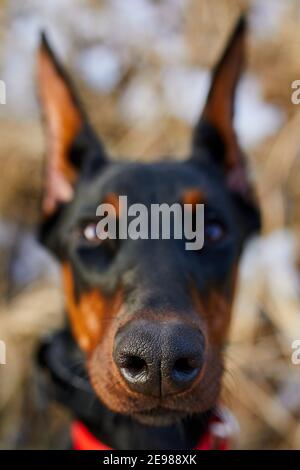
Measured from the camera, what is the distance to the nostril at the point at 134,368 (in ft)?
5.37

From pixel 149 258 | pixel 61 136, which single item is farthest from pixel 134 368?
pixel 61 136

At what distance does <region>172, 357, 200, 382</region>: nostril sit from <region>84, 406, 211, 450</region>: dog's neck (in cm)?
53

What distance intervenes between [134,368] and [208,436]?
0.76 metres

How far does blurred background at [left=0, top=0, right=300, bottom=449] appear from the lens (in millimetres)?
4484

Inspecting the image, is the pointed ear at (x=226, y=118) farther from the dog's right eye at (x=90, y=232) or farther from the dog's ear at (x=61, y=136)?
the dog's right eye at (x=90, y=232)

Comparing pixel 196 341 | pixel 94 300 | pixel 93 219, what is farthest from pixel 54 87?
pixel 196 341

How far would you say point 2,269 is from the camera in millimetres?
5078

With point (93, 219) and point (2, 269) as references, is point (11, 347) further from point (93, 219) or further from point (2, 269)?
point (93, 219)

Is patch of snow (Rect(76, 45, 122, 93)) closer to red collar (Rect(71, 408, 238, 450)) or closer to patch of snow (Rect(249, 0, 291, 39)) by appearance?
patch of snow (Rect(249, 0, 291, 39))

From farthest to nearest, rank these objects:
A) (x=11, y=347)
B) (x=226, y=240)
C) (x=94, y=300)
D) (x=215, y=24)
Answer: (x=215, y=24) → (x=11, y=347) → (x=226, y=240) → (x=94, y=300)

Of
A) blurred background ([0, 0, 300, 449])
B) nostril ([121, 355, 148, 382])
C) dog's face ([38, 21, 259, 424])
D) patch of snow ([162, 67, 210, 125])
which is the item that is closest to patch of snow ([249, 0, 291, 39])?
blurred background ([0, 0, 300, 449])

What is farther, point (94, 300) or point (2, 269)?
point (2, 269)

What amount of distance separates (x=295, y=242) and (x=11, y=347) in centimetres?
269

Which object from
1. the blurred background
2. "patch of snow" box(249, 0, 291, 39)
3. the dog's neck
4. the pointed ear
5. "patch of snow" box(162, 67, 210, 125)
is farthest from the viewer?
"patch of snow" box(162, 67, 210, 125)
